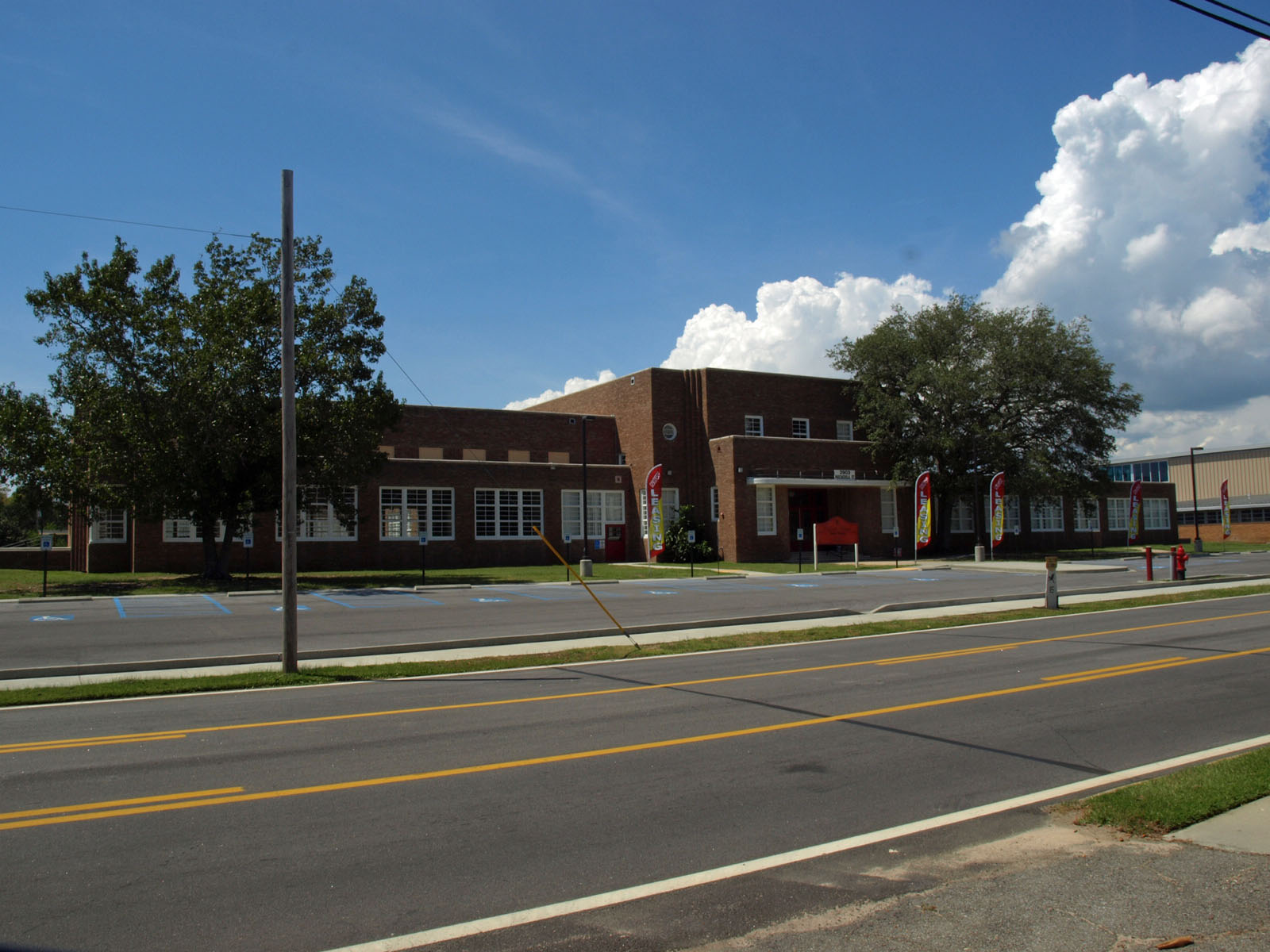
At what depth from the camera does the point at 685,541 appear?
43219 millimetres

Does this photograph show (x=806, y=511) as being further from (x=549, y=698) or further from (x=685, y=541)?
(x=549, y=698)

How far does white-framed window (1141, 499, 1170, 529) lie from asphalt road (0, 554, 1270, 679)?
3250 centimetres

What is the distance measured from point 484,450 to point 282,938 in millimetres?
41721

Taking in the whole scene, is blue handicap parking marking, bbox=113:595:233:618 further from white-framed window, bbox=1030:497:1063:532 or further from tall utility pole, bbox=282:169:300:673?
white-framed window, bbox=1030:497:1063:532

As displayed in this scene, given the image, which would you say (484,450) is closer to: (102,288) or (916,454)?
(102,288)

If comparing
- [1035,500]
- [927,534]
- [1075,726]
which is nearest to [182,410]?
[1075,726]

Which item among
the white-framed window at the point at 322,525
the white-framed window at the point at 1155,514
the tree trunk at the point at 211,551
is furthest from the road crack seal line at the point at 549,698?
the white-framed window at the point at 1155,514

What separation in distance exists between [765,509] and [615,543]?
7597 mm

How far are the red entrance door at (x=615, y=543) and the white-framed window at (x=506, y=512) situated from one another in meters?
3.79

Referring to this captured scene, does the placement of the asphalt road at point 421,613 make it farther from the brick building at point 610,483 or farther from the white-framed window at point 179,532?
the brick building at point 610,483

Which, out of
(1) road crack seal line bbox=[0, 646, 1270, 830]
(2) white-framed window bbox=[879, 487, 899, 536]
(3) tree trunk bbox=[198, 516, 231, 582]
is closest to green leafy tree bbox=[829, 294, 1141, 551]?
(2) white-framed window bbox=[879, 487, 899, 536]

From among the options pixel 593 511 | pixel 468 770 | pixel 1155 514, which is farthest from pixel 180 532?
pixel 1155 514

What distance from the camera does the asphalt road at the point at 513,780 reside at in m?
4.79

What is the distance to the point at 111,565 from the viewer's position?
121 feet
